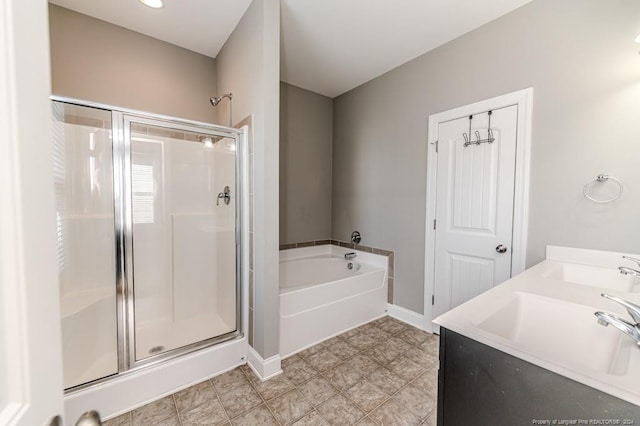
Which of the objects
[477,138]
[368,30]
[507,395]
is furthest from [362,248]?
[507,395]

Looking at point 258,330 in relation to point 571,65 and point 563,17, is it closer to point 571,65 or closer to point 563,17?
point 571,65

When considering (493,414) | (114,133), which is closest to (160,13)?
(114,133)

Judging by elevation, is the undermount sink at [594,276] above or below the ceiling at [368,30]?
below

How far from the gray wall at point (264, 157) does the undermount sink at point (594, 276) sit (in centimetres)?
168

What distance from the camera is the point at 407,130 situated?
265 centimetres

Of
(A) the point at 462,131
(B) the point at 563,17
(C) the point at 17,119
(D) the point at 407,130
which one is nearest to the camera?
(C) the point at 17,119

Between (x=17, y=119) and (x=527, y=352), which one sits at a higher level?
(x=17, y=119)

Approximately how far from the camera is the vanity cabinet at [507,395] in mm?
616

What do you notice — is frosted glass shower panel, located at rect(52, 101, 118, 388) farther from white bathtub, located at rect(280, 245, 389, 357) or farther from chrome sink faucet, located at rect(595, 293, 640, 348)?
chrome sink faucet, located at rect(595, 293, 640, 348)

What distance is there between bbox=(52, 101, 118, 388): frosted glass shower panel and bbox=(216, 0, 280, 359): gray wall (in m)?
0.93

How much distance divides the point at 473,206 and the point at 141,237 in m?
2.83

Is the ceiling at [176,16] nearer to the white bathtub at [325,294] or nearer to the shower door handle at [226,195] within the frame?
the shower door handle at [226,195]

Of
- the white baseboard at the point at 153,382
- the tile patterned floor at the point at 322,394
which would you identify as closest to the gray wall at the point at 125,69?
the white baseboard at the point at 153,382

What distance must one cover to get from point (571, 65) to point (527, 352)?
1.95 meters
